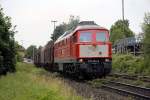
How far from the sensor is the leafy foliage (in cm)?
3199

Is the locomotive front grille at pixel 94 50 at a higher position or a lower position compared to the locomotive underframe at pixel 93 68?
higher

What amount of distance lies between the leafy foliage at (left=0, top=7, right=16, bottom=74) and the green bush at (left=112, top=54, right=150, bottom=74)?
9.42m

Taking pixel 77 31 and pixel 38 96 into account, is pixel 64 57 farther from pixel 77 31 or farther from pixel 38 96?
pixel 38 96

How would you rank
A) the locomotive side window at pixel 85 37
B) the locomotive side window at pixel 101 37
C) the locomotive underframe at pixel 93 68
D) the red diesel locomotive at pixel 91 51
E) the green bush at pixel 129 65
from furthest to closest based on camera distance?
the green bush at pixel 129 65, the locomotive side window at pixel 101 37, the locomotive side window at pixel 85 37, the red diesel locomotive at pixel 91 51, the locomotive underframe at pixel 93 68

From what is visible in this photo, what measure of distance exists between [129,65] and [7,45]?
11.5 meters

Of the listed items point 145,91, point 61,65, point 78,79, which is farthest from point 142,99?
point 61,65

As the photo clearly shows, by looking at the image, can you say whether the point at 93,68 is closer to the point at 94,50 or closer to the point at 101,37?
the point at 94,50

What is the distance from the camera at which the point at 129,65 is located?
129 ft

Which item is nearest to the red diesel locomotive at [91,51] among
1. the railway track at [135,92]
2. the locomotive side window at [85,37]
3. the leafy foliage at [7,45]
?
the locomotive side window at [85,37]

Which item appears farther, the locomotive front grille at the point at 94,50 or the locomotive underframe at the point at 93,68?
the locomotive front grille at the point at 94,50

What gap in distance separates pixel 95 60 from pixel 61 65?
7063 millimetres

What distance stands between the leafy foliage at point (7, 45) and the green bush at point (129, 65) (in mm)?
9420

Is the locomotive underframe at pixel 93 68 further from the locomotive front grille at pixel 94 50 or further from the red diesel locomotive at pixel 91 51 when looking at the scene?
the locomotive front grille at pixel 94 50

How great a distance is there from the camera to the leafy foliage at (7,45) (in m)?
32.0
